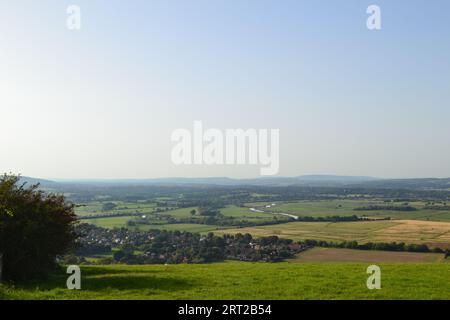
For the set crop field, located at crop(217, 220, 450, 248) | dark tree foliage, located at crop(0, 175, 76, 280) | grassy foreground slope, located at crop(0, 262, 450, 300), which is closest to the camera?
grassy foreground slope, located at crop(0, 262, 450, 300)

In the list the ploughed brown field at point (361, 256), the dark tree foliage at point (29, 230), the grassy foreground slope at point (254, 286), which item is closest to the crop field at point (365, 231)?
the ploughed brown field at point (361, 256)

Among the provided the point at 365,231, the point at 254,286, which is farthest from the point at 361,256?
the point at 254,286

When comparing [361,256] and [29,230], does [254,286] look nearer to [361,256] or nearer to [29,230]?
[29,230]

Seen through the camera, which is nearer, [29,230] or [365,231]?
[29,230]

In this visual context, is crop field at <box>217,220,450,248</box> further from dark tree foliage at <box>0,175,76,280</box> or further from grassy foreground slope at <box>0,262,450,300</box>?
dark tree foliage at <box>0,175,76,280</box>

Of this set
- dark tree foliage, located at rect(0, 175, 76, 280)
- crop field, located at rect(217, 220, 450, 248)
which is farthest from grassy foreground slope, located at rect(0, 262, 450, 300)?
crop field, located at rect(217, 220, 450, 248)
